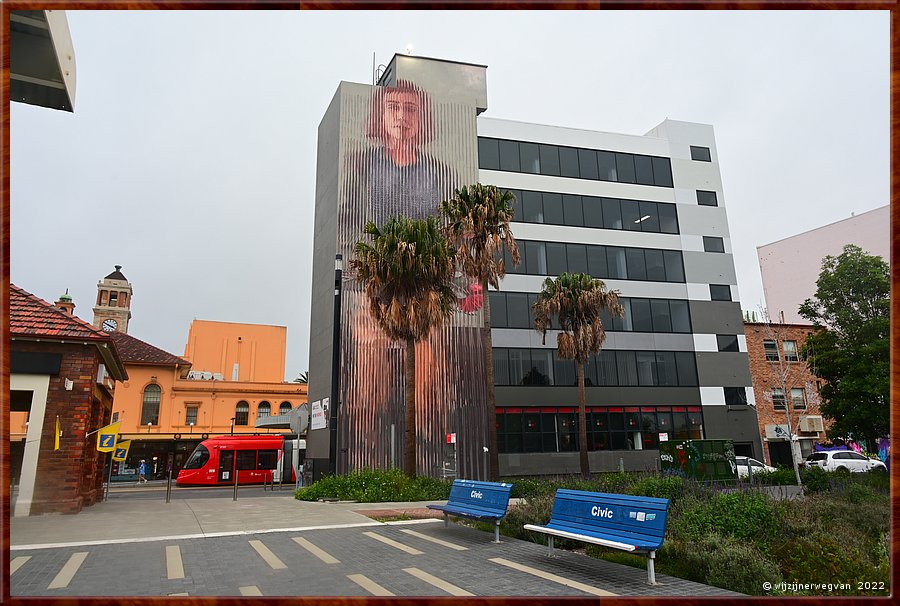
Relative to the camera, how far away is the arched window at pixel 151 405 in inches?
1842

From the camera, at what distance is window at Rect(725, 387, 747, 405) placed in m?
35.6

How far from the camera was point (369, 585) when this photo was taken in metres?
6.68

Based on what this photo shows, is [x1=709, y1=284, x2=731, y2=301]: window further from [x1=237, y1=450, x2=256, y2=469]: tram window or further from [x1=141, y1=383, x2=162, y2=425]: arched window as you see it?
[x1=141, y1=383, x2=162, y2=425]: arched window

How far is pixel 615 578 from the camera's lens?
704 centimetres

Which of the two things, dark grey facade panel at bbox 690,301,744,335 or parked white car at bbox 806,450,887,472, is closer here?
parked white car at bbox 806,450,887,472

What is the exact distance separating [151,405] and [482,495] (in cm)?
4461

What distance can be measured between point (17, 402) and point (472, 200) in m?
17.6

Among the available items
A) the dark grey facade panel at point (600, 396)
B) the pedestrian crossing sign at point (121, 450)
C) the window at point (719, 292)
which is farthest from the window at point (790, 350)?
the pedestrian crossing sign at point (121, 450)

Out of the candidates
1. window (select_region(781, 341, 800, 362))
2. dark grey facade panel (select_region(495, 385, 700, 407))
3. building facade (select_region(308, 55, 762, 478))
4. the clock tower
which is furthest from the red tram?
the clock tower

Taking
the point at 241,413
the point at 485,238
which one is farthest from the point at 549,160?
the point at 241,413

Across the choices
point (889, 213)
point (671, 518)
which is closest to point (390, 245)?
point (671, 518)

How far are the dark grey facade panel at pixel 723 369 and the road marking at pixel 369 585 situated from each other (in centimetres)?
3264

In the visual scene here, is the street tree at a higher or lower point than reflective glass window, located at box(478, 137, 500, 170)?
lower

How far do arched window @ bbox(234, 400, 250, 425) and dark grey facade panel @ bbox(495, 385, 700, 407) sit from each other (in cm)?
2833
